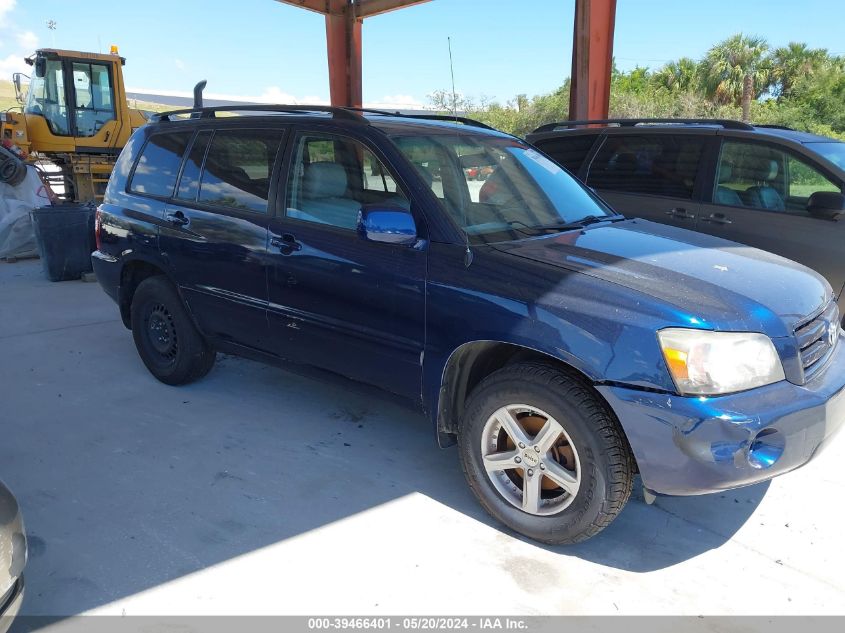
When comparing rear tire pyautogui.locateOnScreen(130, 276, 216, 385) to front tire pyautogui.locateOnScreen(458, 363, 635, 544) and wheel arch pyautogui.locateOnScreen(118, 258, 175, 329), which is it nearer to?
wheel arch pyautogui.locateOnScreen(118, 258, 175, 329)

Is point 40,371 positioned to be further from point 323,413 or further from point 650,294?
point 650,294

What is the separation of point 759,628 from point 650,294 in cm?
130

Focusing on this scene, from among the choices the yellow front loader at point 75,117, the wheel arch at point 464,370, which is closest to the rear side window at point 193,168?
the wheel arch at point 464,370

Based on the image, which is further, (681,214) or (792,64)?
(792,64)

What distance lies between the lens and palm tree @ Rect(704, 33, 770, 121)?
38.5 metres

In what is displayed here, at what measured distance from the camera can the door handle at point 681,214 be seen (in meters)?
5.35

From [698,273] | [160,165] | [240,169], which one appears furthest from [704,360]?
[160,165]

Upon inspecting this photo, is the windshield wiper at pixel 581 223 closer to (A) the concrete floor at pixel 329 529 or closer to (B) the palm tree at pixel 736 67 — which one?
(A) the concrete floor at pixel 329 529

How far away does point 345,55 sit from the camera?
1052cm

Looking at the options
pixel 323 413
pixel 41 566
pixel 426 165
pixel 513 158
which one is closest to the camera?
pixel 41 566

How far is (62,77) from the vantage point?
1392 cm

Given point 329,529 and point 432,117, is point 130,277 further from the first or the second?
point 329,529

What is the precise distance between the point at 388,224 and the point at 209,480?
1649 millimetres

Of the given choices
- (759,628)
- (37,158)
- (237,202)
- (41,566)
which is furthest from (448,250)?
(37,158)
